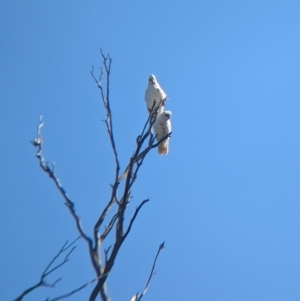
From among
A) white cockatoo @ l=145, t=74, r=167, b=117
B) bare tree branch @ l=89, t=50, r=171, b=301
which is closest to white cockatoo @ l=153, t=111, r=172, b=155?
white cockatoo @ l=145, t=74, r=167, b=117

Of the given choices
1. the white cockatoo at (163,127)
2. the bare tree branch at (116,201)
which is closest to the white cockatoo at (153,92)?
the white cockatoo at (163,127)

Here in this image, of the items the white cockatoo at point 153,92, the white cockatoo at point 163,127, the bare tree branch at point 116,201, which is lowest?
the bare tree branch at point 116,201

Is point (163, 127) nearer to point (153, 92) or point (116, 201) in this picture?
point (153, 92)

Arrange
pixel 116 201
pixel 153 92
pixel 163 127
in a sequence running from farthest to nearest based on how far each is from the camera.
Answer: pixel 153 92 → pixel 163 127 → pixel 116 201

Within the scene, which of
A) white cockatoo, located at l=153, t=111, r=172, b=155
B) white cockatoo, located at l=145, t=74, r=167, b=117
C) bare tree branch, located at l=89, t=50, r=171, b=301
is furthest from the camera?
white cockatoo, located at l=145, t=74, r=167, b=117

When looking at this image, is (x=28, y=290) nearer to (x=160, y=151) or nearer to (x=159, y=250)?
(x=159, y=250)

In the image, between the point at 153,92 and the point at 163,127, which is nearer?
the point at 163,127

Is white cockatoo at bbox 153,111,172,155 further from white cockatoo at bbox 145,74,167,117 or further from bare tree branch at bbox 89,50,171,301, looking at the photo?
bare tree branch at bbox 89,50,171,301

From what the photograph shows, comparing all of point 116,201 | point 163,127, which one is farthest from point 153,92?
point 116,201

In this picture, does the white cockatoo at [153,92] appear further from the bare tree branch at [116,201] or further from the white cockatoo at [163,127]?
the bare tree branch at [116,201]

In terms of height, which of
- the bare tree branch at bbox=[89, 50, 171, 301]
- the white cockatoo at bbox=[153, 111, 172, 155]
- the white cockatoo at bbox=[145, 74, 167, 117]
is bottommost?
the bare tree branch at bbox=[89, 50, 171, 301]

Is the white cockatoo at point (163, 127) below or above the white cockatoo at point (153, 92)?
below

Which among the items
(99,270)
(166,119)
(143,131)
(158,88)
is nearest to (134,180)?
(143,131)

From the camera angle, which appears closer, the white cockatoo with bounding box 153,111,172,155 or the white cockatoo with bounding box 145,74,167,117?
the white cockatoo with bounding box 153,111,172,155
